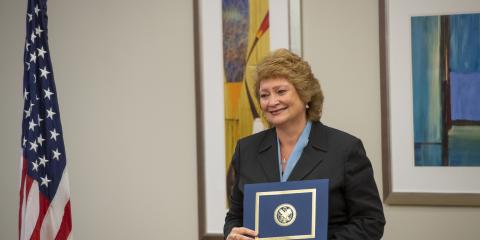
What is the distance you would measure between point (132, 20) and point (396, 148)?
1804 mm

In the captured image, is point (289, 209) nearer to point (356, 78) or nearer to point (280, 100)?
point (280, 100)

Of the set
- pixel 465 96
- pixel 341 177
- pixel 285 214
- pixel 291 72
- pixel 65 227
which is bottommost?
pixel 65 227

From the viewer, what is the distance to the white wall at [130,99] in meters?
3.55

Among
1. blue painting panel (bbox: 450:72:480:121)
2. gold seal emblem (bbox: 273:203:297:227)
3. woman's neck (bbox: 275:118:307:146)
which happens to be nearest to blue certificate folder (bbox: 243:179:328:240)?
gold seal emblem (bbox: 273:203:297:227)

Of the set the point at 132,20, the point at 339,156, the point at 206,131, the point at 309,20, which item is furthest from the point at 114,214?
the point at 339,156

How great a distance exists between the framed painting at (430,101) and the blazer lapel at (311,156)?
1.08 m

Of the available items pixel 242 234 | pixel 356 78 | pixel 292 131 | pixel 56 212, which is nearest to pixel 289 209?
pixel 242 234

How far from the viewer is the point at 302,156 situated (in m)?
2.42

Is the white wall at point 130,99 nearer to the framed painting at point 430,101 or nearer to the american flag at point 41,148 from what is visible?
the framed painting at point 430,101

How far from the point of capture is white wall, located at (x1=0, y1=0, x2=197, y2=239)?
12.6 ft

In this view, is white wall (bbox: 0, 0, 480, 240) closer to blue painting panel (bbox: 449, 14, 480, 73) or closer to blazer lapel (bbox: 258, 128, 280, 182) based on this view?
blue painting panel (bbox: 449, 14, 480, 73)

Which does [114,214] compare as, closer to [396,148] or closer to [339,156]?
[396,148]

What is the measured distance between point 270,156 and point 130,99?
1.67 metres

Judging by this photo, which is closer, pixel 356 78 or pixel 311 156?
pixel 311 156
